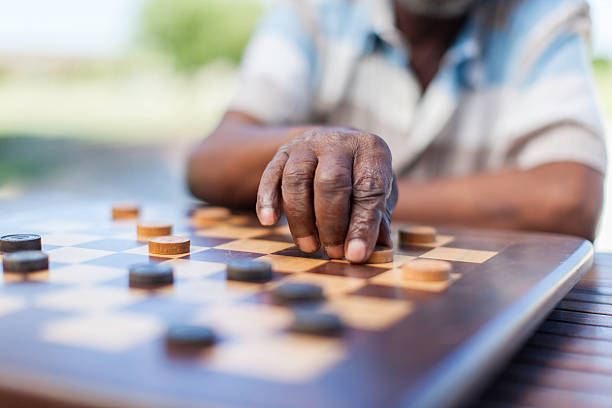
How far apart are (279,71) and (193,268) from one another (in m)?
1.37

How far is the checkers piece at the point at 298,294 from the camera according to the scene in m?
0.69

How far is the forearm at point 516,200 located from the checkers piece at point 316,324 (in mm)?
1164

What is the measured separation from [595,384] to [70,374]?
511mm

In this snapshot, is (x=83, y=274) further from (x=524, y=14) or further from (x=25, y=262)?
(x=524, y=14)

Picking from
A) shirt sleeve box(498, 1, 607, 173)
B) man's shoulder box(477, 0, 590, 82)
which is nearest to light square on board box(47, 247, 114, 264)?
shirt sleeve box(498, 1, 607, 173)

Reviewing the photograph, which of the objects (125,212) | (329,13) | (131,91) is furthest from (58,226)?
(131,91)

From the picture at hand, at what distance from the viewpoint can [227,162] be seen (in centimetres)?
176

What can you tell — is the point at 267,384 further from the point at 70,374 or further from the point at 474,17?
the point at 474,17

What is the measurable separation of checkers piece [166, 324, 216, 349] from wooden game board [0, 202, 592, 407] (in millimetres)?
12

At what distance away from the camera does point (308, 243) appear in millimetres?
970

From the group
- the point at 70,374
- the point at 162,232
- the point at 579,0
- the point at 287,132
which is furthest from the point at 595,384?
the point at 579,0

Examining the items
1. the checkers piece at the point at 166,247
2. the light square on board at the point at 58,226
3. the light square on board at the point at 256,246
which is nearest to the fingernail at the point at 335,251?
the light square on board at the point at 256,246

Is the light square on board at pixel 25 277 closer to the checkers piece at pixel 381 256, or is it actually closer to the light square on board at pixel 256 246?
the light square on board at pixel 256 246

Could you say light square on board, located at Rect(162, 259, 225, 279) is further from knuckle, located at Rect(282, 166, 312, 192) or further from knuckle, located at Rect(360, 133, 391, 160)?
knuckle, located at Rect(360, 133, 391, 160)
